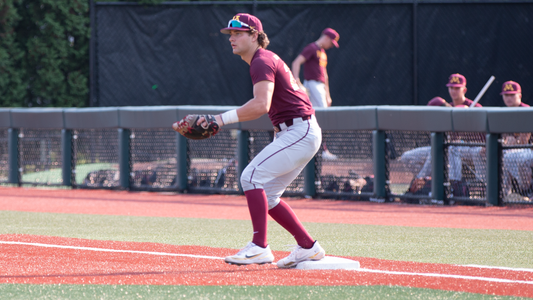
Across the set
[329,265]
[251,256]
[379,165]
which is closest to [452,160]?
[379,165]

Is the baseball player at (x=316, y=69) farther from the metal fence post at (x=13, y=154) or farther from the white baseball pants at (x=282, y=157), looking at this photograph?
the white baseball pants at (x=282, y=157)

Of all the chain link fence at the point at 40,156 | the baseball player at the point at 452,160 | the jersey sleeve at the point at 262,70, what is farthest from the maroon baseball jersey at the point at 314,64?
the jersey sleeve at the point at 262,70

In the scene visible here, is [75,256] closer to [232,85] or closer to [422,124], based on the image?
[422,124]

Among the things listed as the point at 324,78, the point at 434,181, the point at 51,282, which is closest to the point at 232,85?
the point at 324,78

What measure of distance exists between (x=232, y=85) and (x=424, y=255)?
28.4 ft

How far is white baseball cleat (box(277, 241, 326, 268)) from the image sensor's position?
4.63 metres

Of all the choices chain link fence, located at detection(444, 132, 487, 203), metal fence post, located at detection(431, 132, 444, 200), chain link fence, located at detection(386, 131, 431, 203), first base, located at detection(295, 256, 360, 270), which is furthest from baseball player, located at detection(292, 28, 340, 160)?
first base, located at detection(295, 256, 360, 270)

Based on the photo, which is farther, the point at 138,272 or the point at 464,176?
the point at 464,176

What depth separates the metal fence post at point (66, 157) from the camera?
38.5ft

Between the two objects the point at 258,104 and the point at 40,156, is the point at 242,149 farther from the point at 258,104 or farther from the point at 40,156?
the point at 258,104

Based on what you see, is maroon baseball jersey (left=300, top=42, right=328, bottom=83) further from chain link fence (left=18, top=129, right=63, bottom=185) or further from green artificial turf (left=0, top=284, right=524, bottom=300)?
green artificial turf (left=0, top=284, right=524, bottom=300)

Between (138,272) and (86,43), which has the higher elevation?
(86,43)

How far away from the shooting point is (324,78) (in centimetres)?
1202

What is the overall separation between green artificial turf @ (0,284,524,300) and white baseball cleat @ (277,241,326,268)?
25.7 inches
